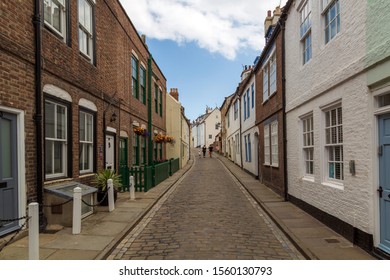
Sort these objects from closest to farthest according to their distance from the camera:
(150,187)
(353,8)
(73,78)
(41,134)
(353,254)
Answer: (353,254), (353,8), (41,134), (73,78), (150,187)

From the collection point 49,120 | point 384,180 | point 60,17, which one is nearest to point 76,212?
point 49,120

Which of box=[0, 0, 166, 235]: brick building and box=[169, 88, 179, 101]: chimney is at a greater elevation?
box=[169, 88, 179, 101]: chimney

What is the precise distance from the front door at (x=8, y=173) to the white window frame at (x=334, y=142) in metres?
6.64

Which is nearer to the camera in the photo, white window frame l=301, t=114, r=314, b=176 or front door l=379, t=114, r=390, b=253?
front door l=379, t=114, r=390, b=253

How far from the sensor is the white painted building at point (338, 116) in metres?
5.19

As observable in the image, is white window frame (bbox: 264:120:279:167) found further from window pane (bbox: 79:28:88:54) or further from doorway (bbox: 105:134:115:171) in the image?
window pane (bbox: 79:28:88:54)

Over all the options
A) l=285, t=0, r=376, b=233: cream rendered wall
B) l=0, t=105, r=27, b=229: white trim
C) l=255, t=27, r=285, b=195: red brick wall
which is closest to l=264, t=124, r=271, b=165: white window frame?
A: l=255, t=27, r=285, b=195: red brick wall

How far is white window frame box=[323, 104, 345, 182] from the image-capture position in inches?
266

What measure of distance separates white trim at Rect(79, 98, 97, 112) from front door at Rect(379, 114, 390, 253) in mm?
7619

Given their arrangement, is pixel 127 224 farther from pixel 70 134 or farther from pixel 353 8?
pixel 353 8

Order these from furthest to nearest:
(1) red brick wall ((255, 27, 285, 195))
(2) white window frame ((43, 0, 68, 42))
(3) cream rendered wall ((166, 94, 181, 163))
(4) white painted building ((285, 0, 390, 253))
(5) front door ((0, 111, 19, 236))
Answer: (3) cream rendered wall ((166, 94, 181, 163)), (1) red brick wall ((255, 27, 285, 195)), (2) white window frame ((43, 0, 68, 42)), (5) front door ((0, 111, 19, 236)), (4) white painted building ((285, 0, 390, 253))

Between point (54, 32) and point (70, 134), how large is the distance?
263 cm

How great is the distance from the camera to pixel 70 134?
8.45 m

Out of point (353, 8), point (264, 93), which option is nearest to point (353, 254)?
point (353, 8)
